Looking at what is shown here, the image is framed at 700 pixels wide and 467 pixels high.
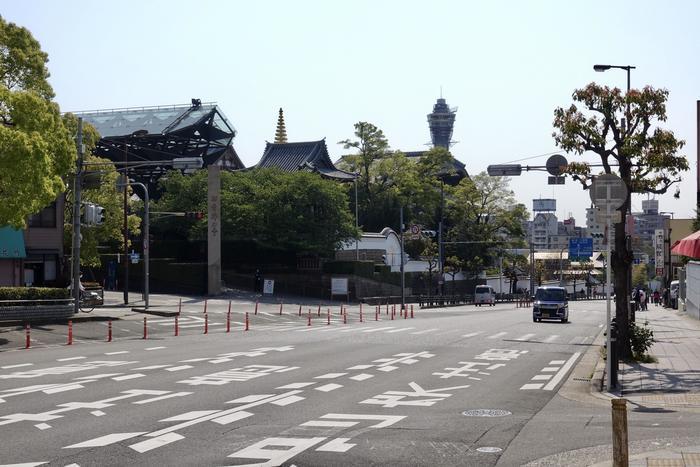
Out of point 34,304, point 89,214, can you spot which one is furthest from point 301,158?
point 34,304

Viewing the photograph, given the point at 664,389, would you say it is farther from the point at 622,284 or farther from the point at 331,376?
the point at 331,376

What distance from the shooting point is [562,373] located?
66.0 feet

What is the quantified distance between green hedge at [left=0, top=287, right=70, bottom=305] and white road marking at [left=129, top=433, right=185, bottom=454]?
25930mm

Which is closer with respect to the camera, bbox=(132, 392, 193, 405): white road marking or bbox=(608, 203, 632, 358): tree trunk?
bbox=(132, 392, 193, 405): white road marking

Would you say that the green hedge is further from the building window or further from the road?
the building window

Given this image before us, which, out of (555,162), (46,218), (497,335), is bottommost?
(497,335)

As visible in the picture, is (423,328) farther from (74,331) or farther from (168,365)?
(168,365)

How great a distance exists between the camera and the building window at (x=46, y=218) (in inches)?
1984

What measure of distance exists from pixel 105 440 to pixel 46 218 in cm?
4280

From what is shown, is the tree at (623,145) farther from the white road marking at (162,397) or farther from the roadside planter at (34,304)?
the roadside planter at (34,304)

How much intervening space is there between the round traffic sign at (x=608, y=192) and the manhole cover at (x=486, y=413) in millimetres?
5158

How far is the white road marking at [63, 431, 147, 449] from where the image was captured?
34.9 feet

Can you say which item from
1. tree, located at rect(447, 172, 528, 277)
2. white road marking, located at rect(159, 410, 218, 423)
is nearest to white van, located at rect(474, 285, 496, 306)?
tree, located at rect(447, 172, 528, 277)

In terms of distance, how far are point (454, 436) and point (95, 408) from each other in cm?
608
